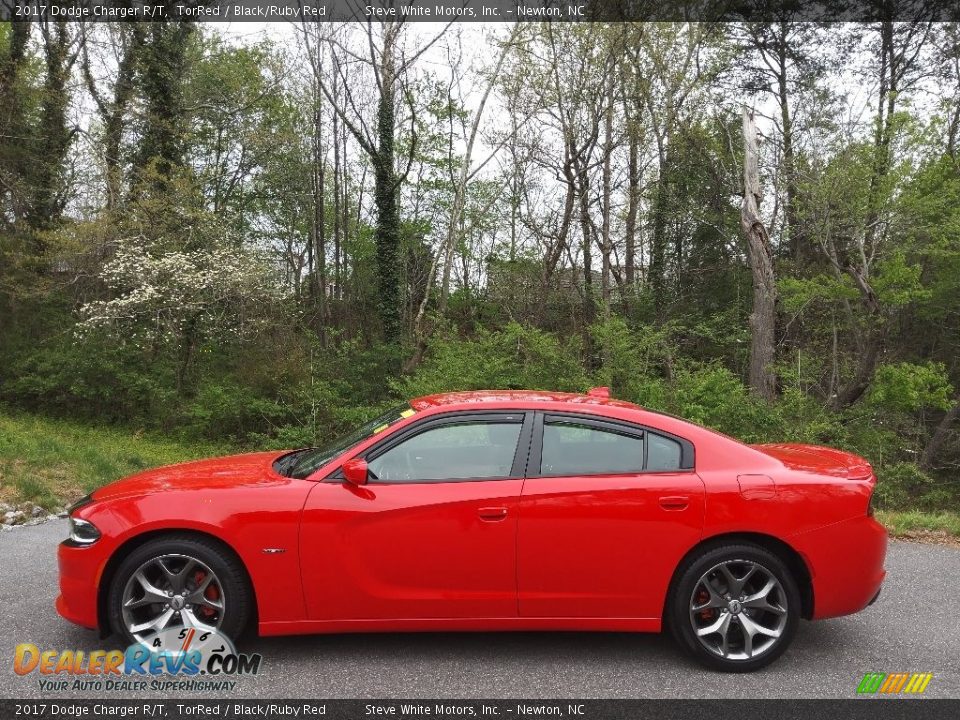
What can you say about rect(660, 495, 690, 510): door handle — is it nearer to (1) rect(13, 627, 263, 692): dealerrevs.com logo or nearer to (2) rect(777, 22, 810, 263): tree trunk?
(1) rect(13, 627, 263, 692): dealerrevs.com logo

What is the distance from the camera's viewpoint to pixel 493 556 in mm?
3451

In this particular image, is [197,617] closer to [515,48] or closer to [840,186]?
[840,186]

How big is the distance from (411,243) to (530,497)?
25398 mm

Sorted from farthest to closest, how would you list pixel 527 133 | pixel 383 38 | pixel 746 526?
pixel 527 133 → pixel 383 38 → pixel 746 526

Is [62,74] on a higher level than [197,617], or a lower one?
higher

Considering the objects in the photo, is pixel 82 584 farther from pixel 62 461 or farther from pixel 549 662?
pixel 62 461

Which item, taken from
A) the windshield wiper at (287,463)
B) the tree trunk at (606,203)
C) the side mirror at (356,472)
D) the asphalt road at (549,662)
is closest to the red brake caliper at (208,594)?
the asphalt road at (549,662)

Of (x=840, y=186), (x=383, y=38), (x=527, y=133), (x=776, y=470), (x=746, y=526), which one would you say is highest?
(x=383, y=38)

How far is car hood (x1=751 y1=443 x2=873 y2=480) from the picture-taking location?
373 cm

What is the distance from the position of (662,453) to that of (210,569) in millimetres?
2489

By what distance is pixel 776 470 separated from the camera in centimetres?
365

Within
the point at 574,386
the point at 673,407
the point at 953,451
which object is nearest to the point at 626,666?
the point at 673,407

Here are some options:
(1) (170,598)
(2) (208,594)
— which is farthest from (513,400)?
(1) (170,598)

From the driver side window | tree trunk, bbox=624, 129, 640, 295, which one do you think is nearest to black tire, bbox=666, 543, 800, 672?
the driver side window
